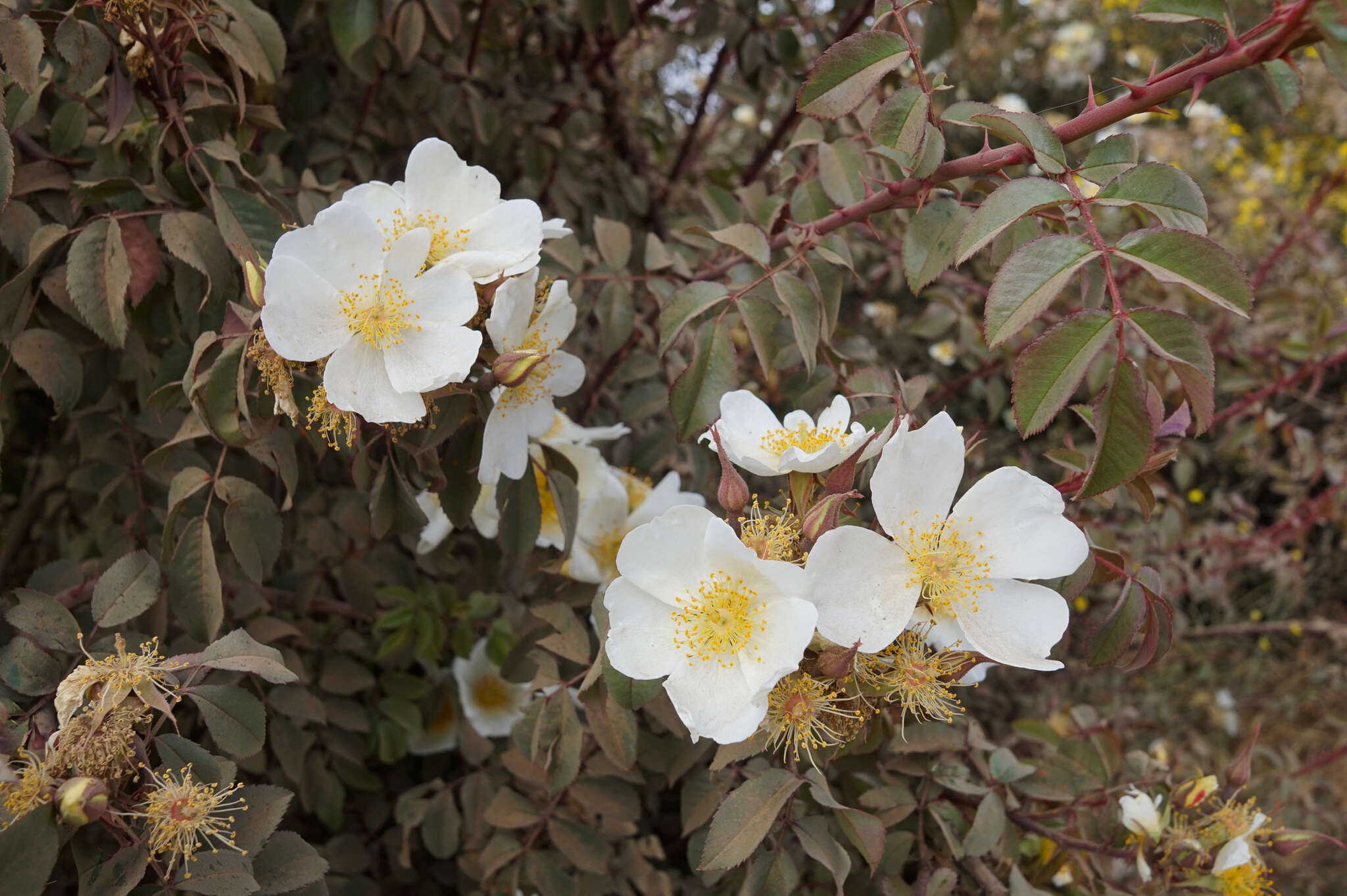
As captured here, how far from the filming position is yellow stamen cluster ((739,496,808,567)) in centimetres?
94

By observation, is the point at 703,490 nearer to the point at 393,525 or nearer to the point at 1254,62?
the point at 393,525

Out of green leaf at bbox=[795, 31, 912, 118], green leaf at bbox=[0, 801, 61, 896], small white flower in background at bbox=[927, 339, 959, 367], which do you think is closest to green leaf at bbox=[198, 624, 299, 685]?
green leaf at bbox=[0, 801, 61, 896]

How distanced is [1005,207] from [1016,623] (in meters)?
0.43

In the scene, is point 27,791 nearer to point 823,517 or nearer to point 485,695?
point 823,517

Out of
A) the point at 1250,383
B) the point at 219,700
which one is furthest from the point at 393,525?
the point at 1250,383

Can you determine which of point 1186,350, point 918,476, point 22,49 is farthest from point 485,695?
point 1186,350

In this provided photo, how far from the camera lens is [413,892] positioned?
1.95 m

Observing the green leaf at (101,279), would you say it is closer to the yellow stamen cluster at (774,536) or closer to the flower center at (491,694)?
the yellow stamen cluster at (774,536)

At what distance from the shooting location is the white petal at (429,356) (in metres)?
0.97

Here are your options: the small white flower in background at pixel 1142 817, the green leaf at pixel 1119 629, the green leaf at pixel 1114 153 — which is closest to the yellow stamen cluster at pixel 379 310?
the green leaf at pixel 1114 153

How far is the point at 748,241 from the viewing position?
1.20 meters

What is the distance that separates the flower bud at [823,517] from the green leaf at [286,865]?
680mm

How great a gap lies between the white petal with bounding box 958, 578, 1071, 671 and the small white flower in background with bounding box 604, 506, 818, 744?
22 centimetres

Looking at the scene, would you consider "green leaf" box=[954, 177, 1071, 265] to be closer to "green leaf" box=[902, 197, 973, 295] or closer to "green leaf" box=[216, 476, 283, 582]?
"green leaf" box=[902, 197, 973, 295]
